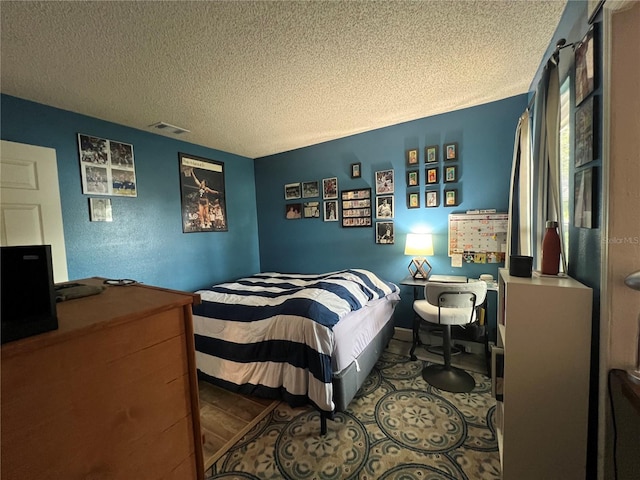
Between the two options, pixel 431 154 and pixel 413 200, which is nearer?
pixel 431 154

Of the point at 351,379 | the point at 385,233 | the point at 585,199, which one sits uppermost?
the point at 585,199

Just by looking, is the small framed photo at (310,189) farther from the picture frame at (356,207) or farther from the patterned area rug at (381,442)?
the patterned area rug at (381,442)

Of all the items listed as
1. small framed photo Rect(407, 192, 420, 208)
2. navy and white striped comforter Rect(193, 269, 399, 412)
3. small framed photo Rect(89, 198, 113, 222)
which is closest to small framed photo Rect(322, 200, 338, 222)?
small framed photo Rect(407, 192, 420, 208)

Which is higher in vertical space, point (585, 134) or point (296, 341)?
point (585, 134)

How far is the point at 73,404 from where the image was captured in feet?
1.86

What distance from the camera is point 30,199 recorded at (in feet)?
6.58

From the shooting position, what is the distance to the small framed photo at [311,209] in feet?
11.6

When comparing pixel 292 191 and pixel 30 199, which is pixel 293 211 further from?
pixel 30 199

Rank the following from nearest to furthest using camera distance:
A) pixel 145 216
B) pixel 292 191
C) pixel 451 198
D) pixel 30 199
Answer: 1. pixel 30 199
2. pixel 451 198
3. pixel 145 216
4. pixel 292 191

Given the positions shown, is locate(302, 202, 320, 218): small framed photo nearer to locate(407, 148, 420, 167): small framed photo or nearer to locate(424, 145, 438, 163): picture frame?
locate(407, 148, 420, 167): small framed photo

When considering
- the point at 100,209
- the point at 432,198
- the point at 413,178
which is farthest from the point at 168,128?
the point at 432,198

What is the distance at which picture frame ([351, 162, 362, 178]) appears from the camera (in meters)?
3.17

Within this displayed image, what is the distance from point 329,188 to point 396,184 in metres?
0.86

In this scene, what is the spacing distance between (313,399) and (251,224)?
2.90m
